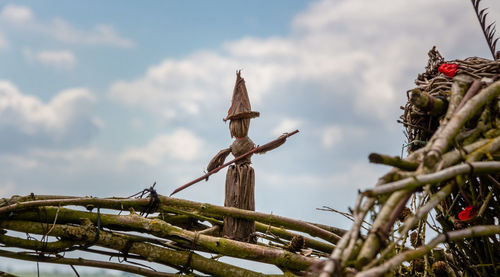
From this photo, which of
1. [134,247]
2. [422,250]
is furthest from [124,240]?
[422,250]

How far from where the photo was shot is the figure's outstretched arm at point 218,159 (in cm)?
410

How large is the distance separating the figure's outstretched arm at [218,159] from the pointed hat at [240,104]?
0.85 ft

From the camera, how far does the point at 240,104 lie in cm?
413

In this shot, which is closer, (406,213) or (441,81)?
(441,81)

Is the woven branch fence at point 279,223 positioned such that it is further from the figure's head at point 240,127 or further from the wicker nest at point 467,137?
the figure's head at point 240,127

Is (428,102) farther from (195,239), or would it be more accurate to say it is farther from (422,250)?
(195,239)

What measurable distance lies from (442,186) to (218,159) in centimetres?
181

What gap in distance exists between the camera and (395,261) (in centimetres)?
204

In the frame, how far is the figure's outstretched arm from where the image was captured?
13.4 ft

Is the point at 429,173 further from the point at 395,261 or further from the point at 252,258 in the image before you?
the point at 252,258

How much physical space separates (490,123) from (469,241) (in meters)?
0.99

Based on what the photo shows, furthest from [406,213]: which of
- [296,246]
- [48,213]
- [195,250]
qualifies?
[48,213]

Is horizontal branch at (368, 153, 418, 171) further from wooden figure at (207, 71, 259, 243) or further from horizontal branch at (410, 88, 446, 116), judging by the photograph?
wooden figure at (207, 71, 259, 243)

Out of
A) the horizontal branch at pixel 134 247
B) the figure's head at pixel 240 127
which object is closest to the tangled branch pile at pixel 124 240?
the horizontal branch at pixel 134 247
